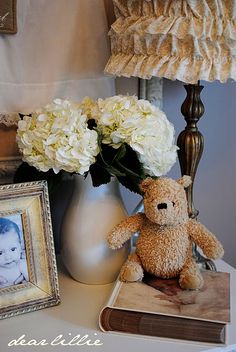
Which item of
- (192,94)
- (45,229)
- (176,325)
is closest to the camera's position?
(176,325)

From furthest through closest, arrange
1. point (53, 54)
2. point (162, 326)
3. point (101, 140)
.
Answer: point (53, 54) → point (101, 140) → point (162, 326)

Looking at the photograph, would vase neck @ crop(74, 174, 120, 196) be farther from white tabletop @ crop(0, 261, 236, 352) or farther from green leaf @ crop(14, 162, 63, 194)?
white tabletop @ crop(0, 261, 236, 352)

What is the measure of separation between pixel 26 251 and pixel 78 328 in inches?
6.5

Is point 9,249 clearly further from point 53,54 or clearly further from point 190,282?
point 53,54

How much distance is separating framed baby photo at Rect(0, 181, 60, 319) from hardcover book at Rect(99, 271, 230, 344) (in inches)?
5.3

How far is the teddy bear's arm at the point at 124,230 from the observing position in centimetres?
76

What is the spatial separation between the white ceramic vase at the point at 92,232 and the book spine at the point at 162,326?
0.15 metres

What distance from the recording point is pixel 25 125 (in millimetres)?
749

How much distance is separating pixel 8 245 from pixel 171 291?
0.30 m

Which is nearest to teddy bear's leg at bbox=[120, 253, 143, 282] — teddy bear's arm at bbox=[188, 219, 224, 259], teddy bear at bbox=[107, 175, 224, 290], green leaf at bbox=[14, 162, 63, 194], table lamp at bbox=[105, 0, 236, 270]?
teddy bear at bbox=[107, 175, 224, 290]

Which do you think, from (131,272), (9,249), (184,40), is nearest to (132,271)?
(131,272)

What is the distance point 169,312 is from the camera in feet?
2.10

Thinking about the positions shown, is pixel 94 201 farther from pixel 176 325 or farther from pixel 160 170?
pixel 176 325

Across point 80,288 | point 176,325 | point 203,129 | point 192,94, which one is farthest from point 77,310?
point 203,129
